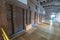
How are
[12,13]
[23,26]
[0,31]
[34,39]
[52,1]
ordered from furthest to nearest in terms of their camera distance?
[52,1], [23,26], [12,13], [34,39], [0,31]

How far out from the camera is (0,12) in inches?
67.4

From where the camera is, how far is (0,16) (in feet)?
5.59

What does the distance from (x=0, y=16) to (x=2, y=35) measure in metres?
0.43

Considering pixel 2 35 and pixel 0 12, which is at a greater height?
pixel 0 12

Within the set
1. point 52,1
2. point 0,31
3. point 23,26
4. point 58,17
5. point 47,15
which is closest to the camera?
point 0,31

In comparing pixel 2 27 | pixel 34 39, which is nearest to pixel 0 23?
pixel 2 27

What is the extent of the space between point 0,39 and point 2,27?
0.27 m

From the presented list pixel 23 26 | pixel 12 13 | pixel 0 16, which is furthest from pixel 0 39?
pixel 23 26

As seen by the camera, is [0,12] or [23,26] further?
[23,26]

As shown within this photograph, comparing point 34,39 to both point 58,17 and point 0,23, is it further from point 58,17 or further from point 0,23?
point 58,17

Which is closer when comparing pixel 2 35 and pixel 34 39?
pixel 2 35

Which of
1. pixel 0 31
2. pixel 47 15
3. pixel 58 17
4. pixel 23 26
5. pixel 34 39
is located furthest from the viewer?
pixel 58 17

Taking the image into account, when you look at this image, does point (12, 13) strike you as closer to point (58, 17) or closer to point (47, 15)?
point (47, 15)

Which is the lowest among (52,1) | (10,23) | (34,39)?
(34,39)
